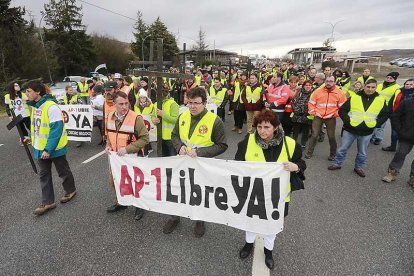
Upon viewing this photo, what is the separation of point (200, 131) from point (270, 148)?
2.95ft

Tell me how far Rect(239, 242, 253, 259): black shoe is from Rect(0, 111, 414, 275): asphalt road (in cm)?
6

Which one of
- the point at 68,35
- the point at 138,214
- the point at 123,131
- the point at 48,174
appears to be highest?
the point at 68,35

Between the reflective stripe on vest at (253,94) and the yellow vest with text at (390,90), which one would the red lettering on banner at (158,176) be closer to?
the reflective stripe on vest at (253,94)

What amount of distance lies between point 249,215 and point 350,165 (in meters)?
4.03

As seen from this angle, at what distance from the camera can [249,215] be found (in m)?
2.98

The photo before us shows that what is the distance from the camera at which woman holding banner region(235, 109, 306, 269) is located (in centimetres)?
267

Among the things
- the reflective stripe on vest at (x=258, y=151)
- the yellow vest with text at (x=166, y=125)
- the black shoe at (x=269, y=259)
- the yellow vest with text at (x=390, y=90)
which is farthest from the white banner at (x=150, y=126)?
the yellow vest with text at (x=390, y=90)

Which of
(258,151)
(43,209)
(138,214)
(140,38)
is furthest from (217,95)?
(140,38)

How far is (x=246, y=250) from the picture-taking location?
309 cm

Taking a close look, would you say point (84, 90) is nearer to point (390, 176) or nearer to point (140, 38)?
point (390, 176)

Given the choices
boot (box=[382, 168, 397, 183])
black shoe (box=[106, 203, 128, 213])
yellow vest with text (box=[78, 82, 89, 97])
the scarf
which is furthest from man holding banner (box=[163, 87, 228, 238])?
yellow vest with text (box=[78, 82, 89, 97])

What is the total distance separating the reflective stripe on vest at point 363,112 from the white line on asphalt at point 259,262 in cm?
328

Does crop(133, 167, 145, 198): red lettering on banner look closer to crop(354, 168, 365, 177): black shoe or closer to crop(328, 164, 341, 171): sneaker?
crop(328, 164, 341, 171): sneaker

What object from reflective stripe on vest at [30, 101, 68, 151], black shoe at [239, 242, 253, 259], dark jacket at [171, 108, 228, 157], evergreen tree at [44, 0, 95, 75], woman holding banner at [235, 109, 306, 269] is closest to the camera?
woman holding banner at [235, 109, 306, 269]
